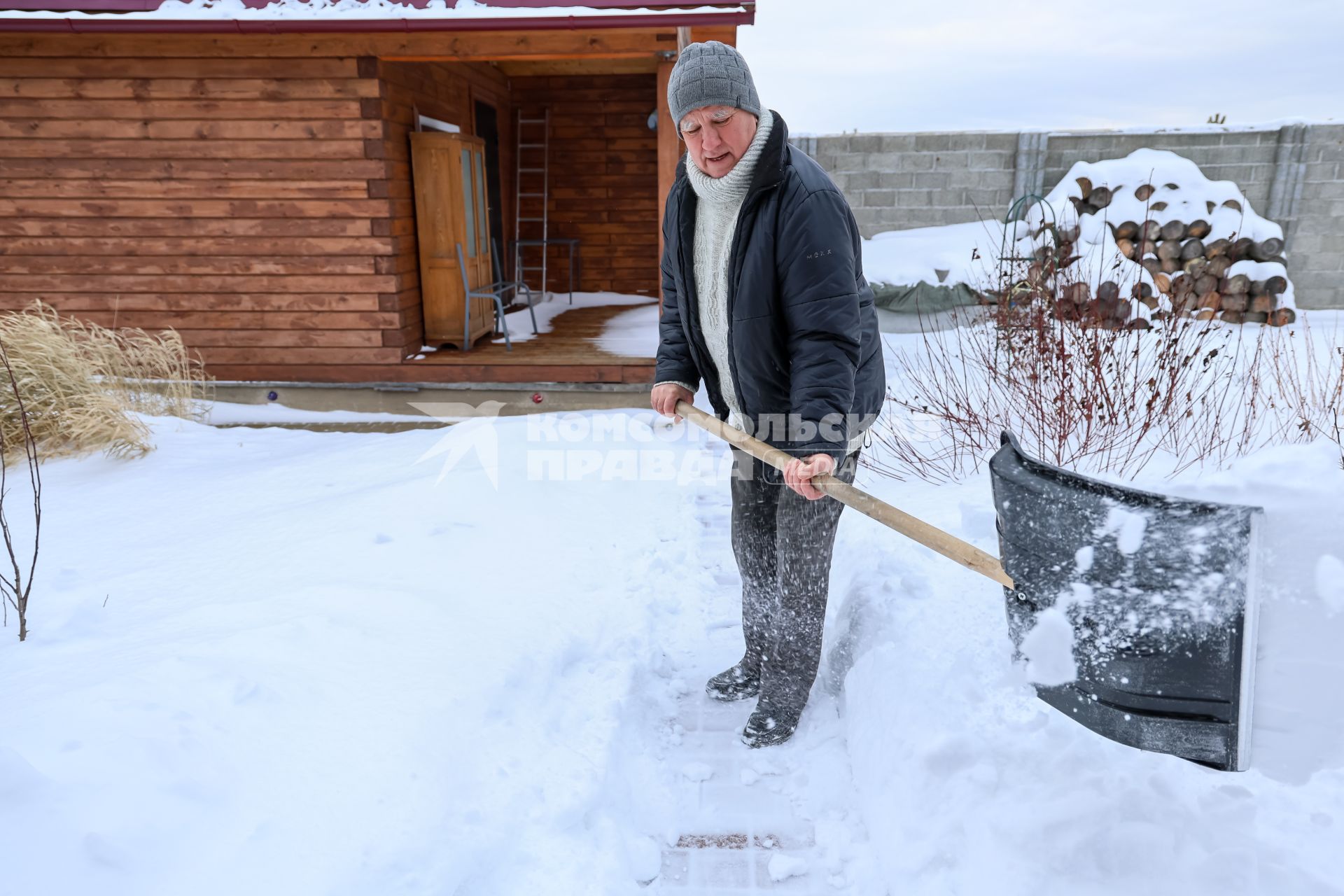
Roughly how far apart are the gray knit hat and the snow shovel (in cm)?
97

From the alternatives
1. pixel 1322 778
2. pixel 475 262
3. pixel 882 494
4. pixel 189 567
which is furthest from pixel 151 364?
pixel 1322 778

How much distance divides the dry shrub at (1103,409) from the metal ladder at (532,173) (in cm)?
597

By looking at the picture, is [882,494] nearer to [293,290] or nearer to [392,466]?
[392,466]

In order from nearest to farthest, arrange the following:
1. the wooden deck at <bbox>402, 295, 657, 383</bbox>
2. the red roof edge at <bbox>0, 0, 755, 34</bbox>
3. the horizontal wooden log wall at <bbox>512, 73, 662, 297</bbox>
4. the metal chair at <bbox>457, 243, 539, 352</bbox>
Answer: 1. the red roof edge at <bbox>0, 0, 755, 34</bbox>
2. the wooden deck at <bbox>402, 295, 657, 383</bbox>
3. the metal chair at <bbox>457, 243, 539, 352</bbox>
4. the horizontal wooden log wall at <bbox>512, 73, 662, 297</bbox>

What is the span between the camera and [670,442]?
5.20 meters

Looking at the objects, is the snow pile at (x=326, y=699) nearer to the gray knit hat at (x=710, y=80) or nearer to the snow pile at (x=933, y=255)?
the gray knit hat at (x=710, y=80)

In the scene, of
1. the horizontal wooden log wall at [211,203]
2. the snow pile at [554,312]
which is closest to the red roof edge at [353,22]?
the horizontal wooden log wall at [211,203]

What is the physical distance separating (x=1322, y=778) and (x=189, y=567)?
11.4ft

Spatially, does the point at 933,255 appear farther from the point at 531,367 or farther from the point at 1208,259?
the point at 531,367

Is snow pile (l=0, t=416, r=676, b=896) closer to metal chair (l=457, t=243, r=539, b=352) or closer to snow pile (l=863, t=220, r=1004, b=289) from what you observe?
metal chair (l=457, t=243, r=539, b=352)

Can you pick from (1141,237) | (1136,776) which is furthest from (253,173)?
(1141,237)

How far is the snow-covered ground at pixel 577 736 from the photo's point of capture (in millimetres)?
1622

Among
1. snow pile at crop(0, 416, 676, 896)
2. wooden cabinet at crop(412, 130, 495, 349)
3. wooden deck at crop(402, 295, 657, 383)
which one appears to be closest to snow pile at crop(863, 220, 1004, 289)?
wooden deck at crop(402, 295, 657, 383)

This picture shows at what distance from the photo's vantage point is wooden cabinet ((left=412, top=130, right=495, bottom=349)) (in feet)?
20.2
